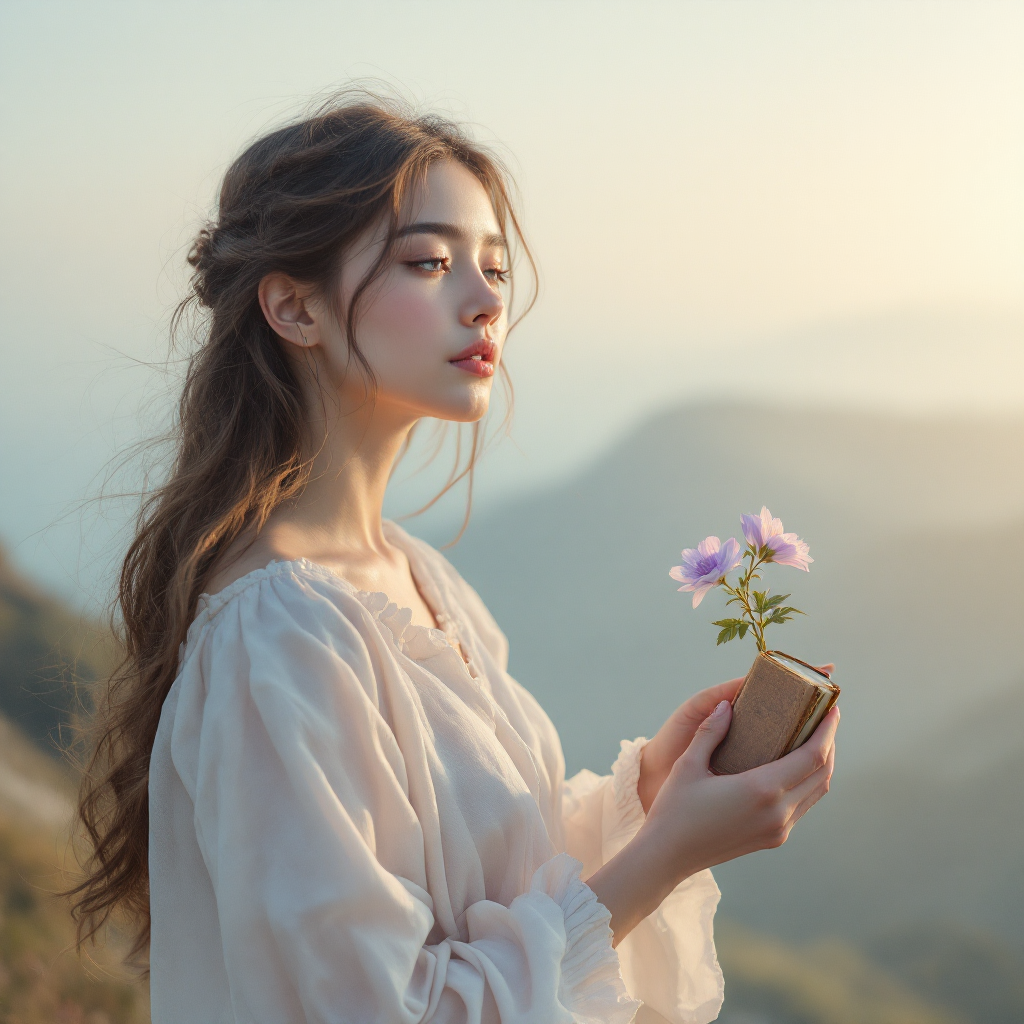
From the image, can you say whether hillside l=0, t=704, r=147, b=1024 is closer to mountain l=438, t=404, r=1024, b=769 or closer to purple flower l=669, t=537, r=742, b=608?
→ mountain l=438, t=404, r=1024, b=769

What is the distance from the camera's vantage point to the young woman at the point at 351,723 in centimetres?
89

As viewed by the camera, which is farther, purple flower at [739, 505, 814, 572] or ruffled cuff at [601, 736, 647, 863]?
ruffled cuff at [601, 736, 647, 863]

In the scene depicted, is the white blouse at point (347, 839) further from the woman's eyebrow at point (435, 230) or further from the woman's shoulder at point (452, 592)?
the woman's eyebrow at point (435, 230)

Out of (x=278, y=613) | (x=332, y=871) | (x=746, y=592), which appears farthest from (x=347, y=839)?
(x=746, y=592)

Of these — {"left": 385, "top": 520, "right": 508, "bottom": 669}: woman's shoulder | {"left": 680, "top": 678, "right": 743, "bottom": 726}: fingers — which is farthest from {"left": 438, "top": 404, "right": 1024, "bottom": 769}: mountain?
{"left": 680, "top": 678, "right": 743, "bottom": 726}: fingers

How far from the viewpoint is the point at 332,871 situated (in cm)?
87

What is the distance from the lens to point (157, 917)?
103 cm

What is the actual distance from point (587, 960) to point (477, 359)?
0.70 m

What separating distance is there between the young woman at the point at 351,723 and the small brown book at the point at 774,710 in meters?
0.03

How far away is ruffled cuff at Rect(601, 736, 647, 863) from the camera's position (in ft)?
4.51

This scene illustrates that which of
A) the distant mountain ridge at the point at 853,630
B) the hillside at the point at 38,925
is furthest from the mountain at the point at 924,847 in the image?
the hillside at the point at 38,925

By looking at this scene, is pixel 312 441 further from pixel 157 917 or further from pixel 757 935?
pixel 757 935

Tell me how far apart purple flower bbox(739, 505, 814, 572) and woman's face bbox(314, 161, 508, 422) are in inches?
14.8

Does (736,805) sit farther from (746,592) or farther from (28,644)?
(28,644)
